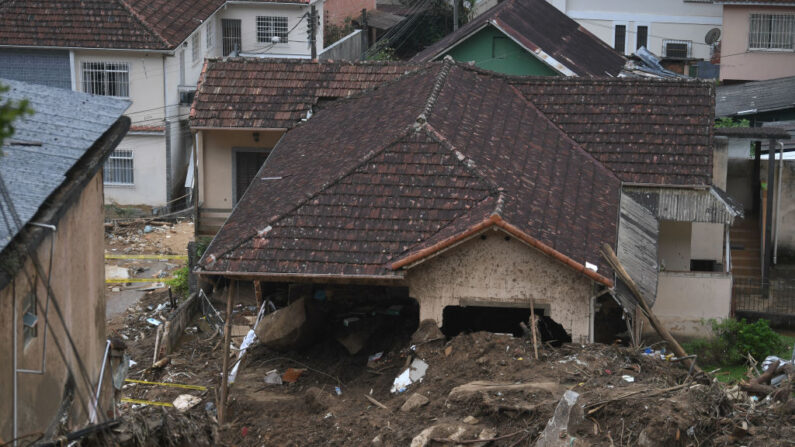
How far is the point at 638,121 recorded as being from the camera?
21.6m

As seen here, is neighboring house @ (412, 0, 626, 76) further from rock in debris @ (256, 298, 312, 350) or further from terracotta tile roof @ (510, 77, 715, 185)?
rock in debris @ (256, 298, 312, 350)

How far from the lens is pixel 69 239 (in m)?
11.5

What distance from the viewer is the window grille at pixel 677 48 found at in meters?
43.8

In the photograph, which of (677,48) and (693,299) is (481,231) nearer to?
(693,299)

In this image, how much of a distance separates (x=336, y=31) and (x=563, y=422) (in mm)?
33224

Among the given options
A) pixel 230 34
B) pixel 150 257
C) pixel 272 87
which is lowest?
pixel 150 257

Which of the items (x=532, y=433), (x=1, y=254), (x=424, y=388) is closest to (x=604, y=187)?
(x=424, y=388)

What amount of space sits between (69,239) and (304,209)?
5962mm

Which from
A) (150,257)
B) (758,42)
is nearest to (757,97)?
(758,42)

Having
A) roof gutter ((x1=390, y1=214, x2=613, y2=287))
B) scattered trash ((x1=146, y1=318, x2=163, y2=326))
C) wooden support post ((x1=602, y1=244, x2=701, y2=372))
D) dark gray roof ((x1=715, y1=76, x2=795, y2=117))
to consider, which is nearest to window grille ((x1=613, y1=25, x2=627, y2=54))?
dark gray roof ((x1=715, y1=76, x2=795, y2=117))

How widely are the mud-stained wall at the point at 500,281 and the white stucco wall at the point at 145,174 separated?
17.0 metres

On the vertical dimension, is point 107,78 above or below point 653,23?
below

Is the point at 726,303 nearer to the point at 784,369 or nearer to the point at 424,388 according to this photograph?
the point at 784,369

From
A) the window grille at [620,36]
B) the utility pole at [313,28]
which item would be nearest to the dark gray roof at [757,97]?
the window grille at [620,36]
